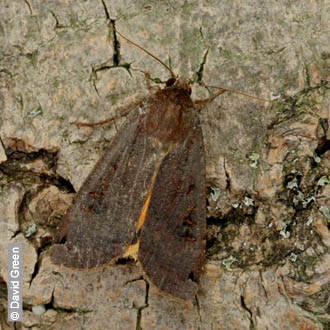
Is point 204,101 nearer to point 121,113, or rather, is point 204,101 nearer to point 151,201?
point 121,113

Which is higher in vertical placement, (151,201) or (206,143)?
(206,143)

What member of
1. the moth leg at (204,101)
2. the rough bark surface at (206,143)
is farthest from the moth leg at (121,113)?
the moth leg at (204,101)

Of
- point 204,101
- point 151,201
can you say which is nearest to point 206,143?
point 204,101

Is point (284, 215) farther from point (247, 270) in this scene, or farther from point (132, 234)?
point (132, 234)

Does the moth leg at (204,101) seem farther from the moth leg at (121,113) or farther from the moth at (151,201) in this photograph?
the moth leg at (121,113)

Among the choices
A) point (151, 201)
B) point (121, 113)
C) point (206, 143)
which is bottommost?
point (151, 201)

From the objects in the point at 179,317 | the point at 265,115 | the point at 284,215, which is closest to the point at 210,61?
the point at 265,115
